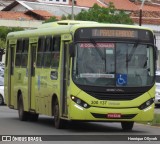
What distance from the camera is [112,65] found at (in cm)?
2219

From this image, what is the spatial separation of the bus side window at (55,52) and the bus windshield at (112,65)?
1.25 metres

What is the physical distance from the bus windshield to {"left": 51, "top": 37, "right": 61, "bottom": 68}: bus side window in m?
1.25

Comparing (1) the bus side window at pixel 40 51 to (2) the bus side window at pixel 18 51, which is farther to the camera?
(2) the bus side window at pixel 18 51

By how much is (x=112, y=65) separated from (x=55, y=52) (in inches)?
83.5

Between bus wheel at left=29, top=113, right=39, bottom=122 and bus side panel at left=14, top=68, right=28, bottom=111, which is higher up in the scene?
bus side panel at left=14, top=68, right=28, bottom=111

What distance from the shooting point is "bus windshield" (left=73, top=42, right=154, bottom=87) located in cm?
2203

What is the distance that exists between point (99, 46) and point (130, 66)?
99 cm

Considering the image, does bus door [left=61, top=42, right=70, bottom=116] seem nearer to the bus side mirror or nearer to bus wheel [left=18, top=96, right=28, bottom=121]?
the bus side mirror

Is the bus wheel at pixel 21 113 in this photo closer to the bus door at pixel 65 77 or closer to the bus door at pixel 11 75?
the bus door at pixel 11 75

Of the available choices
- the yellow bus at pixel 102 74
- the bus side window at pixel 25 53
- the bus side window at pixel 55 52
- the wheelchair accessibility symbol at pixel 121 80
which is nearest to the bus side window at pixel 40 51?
the bus side window at pixel 55 52

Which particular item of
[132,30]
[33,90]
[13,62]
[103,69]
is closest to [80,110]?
[103,69]

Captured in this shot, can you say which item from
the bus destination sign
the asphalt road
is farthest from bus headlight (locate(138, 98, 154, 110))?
the bus destination sign

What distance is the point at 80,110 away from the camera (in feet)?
71.4

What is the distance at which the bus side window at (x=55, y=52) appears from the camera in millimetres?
23297
